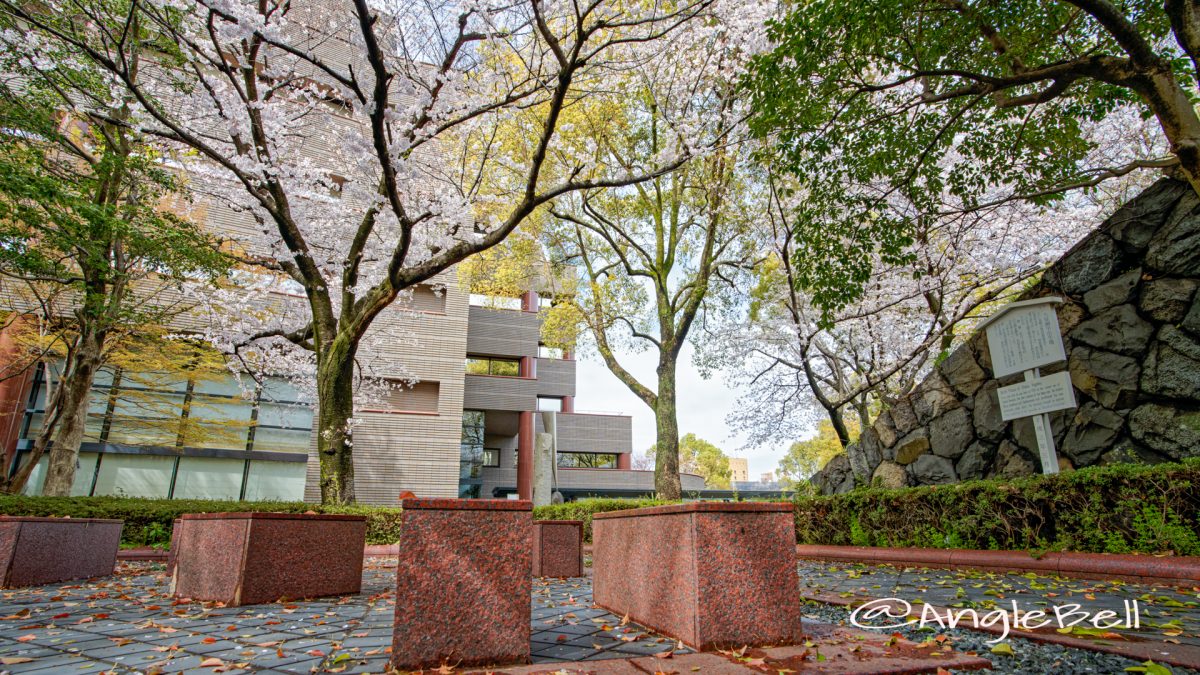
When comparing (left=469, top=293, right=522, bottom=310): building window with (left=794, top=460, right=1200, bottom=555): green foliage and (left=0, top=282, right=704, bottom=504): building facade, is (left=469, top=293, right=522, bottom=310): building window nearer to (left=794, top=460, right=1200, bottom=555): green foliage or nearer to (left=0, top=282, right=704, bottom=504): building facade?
(left=0, top=282, right=704, bottom=504): building facade

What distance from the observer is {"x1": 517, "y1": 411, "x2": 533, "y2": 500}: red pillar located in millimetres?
25672

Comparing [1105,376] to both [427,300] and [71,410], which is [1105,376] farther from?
[427,300]

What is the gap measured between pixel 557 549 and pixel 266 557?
3710 mm

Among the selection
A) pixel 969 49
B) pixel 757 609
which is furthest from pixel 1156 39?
pixel 757 609

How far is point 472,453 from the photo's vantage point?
2839 cm

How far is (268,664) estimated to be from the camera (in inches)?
129

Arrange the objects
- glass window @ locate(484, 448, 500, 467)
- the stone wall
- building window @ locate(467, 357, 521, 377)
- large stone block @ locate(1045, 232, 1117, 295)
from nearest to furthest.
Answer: the stone wall → large stone block @ locate(1045, 232, 1117, 295) → building window @ locate(467, 357, 521, 377) → glass window @ locate(484, 448, 500, 467)

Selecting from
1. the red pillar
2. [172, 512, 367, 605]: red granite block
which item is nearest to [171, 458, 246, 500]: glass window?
the red pillar

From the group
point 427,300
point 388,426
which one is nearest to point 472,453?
point 388,426

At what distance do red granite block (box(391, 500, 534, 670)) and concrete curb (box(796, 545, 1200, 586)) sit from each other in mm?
5492

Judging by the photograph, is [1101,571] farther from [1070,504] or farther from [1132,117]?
[1132,117]

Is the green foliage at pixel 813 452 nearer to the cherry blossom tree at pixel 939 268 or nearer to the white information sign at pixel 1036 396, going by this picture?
the cherry blossom tree at pixel 939 268

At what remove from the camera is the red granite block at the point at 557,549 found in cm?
805

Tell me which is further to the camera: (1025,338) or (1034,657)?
(1025,338)
